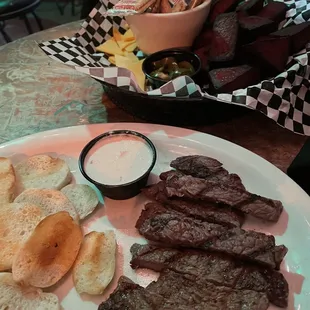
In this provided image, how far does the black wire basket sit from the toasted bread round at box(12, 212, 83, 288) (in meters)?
0.70

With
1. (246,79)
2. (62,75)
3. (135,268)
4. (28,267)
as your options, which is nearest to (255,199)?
(135,268)

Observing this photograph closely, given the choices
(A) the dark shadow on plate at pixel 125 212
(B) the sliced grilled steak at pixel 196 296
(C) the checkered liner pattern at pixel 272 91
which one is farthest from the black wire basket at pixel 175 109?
(B) the sliced grilled steak at pixel 196 296

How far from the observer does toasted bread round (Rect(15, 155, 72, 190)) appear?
74.4 inches

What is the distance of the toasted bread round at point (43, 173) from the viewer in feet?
6.20

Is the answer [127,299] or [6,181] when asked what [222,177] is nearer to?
[127,299]

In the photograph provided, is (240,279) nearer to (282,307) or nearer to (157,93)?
(282,307)

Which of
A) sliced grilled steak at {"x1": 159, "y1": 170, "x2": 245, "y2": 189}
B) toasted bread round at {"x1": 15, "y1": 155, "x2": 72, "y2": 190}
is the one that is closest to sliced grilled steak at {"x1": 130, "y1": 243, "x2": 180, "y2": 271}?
sliced grilled steak at {"x1": 159, "y1": 170, "x2": 245, "y2": 189}

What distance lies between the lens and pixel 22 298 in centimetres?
146

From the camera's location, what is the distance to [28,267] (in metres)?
1.48

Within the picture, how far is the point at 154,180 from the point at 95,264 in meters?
0.51

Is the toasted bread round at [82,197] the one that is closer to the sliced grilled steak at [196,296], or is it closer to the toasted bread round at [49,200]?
the toasted bread round at [49,200]

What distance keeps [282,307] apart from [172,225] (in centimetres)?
46

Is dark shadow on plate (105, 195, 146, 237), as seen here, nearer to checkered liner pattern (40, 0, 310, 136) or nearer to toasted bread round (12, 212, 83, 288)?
toasted bread round (12, 212, 83, 288)

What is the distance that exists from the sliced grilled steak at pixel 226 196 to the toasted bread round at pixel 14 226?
1.74 feet
